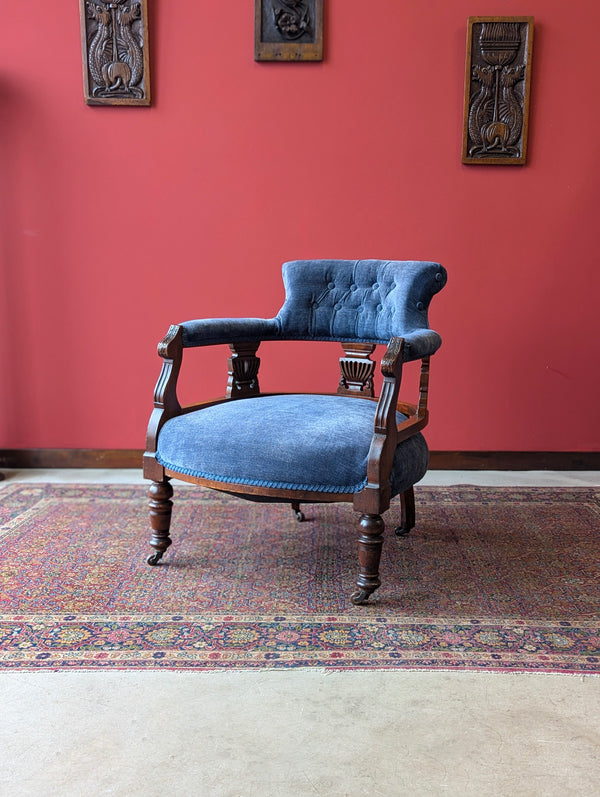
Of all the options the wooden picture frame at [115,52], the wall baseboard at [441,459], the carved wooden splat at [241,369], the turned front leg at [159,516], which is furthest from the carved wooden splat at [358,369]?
the wooden picture frame at [115,52]

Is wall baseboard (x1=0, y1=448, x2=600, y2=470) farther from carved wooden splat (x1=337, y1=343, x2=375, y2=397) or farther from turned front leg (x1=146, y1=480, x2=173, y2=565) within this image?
turned front leg (x1=146, y1=480, x2=173, y2=565)

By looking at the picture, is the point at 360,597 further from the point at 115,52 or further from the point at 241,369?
the point at 115,52

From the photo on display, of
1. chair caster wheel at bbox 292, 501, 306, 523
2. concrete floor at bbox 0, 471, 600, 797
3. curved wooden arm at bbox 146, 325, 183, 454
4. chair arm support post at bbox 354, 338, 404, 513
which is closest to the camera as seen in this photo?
concrete floor at bbox 0, 471, 600, 797

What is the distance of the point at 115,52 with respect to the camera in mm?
3219

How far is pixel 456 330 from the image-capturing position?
132 inches

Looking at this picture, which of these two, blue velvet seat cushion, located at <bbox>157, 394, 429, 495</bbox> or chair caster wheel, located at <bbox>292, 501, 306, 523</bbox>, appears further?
chair caster wheel, located at <bbox>292, 501, 306, 523</bbox>

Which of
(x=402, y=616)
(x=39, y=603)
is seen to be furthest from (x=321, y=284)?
(x=39, y=603)

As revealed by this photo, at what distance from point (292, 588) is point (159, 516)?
0.50m

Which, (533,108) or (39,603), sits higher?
(533,108)

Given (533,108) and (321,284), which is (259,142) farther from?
(533,108)

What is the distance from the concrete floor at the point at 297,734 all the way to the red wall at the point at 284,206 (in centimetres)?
196

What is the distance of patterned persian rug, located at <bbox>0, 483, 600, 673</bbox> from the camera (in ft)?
5.74

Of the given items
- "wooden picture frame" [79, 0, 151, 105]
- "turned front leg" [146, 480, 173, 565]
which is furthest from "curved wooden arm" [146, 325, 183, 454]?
"wooden picture frame" [79, 0, 151, 105]

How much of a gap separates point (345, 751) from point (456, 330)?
2329mm
